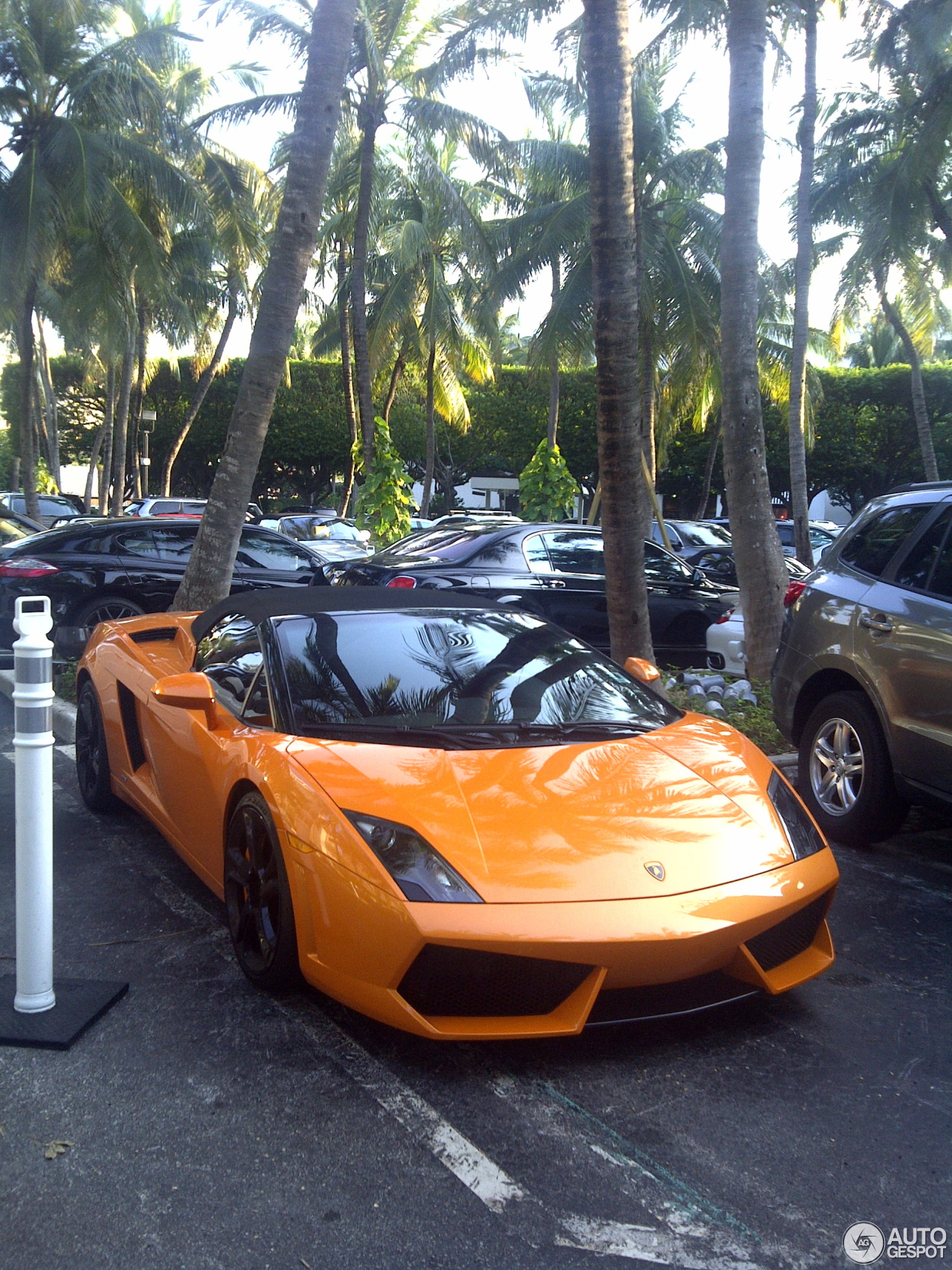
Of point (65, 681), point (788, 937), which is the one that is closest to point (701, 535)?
point (65, 681)

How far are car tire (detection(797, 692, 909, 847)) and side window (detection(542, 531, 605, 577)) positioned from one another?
17.9 ft

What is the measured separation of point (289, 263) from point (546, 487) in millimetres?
11381

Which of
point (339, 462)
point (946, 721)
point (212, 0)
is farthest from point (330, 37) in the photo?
point (339, 462)

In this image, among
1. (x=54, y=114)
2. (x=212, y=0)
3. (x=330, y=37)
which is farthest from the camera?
(x=54, y=114)

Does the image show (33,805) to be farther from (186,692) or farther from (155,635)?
(155,635)

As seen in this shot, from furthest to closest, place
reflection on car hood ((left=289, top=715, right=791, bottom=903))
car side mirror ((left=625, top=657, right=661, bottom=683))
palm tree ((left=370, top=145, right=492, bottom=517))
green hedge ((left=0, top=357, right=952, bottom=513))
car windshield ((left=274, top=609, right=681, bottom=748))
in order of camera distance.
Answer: green hedge ((left=0, top=357, right=952, bottom=513)) → palm tree ((left=370, top=145, right=492, bottom=517)) → car side mirror ((left=625, top=657, right=661, bottom=683)) → car windshield ((left=274, top=609, right=681, bottom=748)) → reflection on car hood ((left=289, top=715, right=791, bottom=903))

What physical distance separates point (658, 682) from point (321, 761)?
6.08 ft

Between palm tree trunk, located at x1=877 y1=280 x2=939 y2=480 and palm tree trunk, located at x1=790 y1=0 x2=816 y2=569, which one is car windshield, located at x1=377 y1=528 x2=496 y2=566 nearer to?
palm tree trunk, located at x1=790 y1=0 x2=816 y2=569

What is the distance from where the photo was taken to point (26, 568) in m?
10.4

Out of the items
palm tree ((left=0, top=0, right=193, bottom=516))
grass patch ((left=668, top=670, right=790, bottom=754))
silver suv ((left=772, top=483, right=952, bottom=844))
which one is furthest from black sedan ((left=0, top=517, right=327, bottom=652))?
palm tree ((left=0, top=0, right=193, bottom=516))

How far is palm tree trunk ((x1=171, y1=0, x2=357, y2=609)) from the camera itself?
8.59m

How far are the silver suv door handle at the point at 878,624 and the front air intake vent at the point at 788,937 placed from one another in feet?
6.76

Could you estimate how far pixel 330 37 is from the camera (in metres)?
8.63

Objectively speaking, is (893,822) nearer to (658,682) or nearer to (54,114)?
(658,682)
